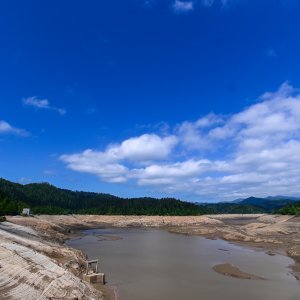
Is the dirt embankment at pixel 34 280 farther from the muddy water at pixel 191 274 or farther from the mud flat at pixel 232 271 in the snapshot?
the mud flat at pixel 232 271

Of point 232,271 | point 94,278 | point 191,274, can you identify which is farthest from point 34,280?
point 232,271

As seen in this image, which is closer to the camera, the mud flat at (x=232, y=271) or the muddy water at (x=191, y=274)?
A: the muddy water at (x=191, y=274)

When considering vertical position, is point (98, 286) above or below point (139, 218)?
below

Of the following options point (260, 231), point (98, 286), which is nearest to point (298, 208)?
point (260, 231)

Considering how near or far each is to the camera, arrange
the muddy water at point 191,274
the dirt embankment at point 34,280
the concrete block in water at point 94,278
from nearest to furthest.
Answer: the dirt embankment at point 34,280
the muddy water at point 191,274
the concrete block in water at point 94,278

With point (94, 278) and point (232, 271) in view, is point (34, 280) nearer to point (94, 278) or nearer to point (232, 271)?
point (94, 278)

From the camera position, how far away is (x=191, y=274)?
42.1 meters

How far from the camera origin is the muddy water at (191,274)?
3334cm

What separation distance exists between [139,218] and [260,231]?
65192mm

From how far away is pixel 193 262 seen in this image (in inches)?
2004

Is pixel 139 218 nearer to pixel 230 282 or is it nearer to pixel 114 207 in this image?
pixel 114 207

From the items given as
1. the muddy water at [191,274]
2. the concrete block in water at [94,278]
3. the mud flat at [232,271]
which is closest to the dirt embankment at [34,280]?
the concrete block in water at [94,278]

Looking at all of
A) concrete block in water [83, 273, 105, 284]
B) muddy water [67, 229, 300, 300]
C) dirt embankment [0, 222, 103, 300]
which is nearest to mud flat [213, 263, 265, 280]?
muddy water [67, 229, 300, 300]

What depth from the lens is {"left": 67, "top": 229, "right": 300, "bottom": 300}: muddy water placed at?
33.3 m
